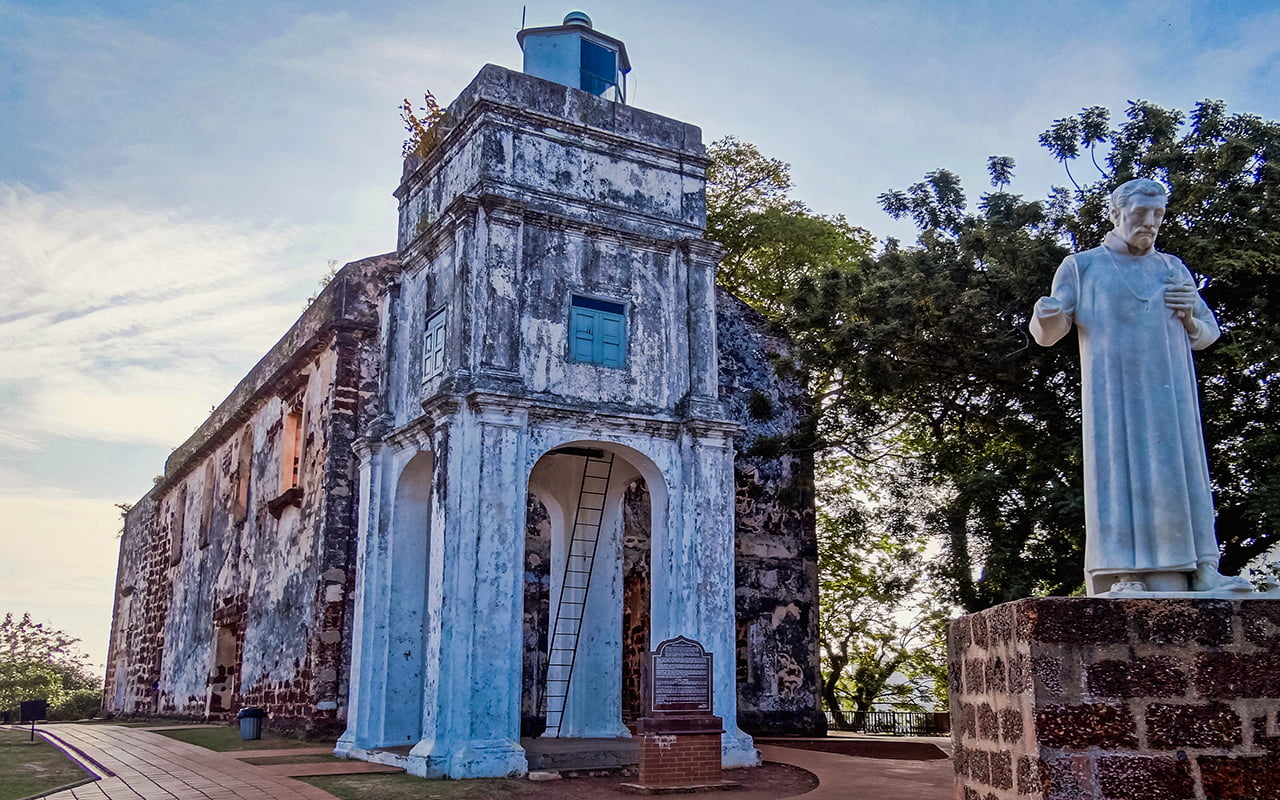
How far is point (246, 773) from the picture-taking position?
9742 mm

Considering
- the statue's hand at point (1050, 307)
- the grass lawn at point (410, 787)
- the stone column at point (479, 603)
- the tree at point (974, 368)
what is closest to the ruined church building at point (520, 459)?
the stone column at point (479, 603)

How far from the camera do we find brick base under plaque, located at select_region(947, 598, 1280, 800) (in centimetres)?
431

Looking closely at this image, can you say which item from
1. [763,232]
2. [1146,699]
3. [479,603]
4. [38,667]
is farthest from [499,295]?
[38,667]

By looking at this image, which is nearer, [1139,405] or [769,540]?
[1139,405]

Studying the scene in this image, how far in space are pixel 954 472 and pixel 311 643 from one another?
876 centimetres

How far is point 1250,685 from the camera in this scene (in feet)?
14.4

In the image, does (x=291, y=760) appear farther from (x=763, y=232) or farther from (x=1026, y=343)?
(x=763, y=232)

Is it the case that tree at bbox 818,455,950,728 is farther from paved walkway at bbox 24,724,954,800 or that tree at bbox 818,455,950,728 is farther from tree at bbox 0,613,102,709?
tree at bbox 0,613,102,709

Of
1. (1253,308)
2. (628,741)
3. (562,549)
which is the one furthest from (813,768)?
(1253,308)

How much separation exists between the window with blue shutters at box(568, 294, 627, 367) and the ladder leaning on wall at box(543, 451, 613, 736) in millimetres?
1765

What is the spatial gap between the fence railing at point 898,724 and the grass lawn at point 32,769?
41.7 feet

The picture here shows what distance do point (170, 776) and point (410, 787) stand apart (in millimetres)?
2189

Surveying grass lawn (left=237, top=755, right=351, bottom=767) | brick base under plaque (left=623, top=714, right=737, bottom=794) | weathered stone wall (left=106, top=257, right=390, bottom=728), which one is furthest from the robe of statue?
weathered stone wall (left=106, top=257, right=390, bottom=728)

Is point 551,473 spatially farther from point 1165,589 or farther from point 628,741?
point 1165,589
